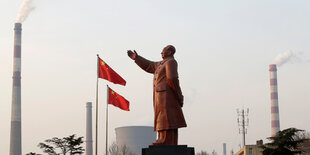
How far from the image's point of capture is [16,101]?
62.5m

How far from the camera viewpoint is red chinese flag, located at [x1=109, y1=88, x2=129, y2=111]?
21.3 meters

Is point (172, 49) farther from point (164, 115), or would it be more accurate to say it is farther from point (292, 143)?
point (292, 143)

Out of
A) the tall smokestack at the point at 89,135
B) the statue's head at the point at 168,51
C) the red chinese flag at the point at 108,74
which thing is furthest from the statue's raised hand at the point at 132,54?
the tall smokestack at the point at 89,135

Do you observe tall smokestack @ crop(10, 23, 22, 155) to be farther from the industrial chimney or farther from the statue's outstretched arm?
the statue's outstretched arm

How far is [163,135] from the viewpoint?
45.7 ft

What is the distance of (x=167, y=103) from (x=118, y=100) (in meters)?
7.64

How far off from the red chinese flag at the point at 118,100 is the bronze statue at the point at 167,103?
6.96 metres

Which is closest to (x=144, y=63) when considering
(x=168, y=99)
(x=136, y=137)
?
(x=168, y=99)

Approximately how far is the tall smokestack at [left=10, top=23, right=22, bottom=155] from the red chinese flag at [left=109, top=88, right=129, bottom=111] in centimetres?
4365

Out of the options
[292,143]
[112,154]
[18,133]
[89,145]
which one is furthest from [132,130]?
[292,143]

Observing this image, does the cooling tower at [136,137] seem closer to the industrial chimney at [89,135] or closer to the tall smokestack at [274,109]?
the industrial chimney at [89,135]

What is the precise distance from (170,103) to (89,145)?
76.2 m

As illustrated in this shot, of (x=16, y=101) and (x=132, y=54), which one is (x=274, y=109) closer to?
(x=16, y=101)

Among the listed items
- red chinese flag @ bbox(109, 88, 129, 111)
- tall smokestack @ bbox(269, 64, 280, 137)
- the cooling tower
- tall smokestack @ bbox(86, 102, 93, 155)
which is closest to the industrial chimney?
tall smokestack @ bbox(86, 102, 93, 155)
